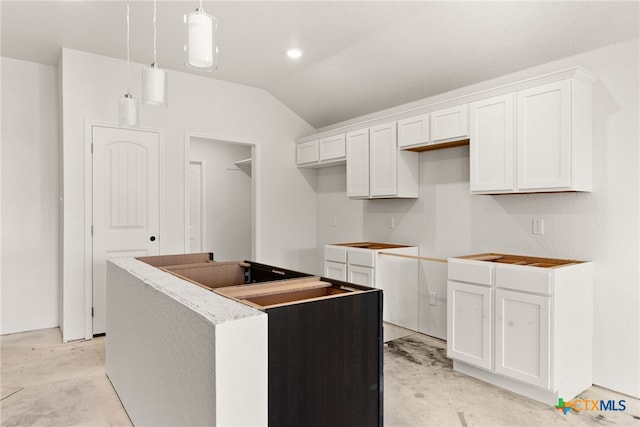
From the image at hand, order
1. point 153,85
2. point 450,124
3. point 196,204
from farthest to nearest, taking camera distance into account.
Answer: point 196,204 < point 450,124 < point 153,85

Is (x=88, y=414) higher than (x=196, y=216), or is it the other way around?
(x=196, y=216)

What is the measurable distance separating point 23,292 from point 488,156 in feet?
15.1

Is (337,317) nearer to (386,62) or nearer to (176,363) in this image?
(176,363)

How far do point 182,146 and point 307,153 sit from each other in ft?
5.00

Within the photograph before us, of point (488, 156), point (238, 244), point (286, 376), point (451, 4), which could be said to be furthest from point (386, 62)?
point (238, 244)

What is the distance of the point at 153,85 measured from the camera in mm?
1971

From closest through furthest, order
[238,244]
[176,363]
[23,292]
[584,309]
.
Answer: [176,363] < [584,309] < [23,292] < [238,244]

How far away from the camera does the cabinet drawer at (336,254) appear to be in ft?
13.7

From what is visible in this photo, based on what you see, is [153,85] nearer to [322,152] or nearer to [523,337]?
[523,337]

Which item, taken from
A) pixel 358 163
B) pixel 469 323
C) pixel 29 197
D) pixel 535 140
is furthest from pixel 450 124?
pixel 29 197

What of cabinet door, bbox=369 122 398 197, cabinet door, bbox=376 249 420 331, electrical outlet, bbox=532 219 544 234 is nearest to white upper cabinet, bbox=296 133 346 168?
cabinet door, bbox=369 122 398 197

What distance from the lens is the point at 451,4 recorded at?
2.84 metres

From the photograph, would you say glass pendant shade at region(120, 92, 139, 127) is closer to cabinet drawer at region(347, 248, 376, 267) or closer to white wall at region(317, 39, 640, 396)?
cabinet drawer at region(347, 248, 376, 267)

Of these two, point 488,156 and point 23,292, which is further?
point 23,292
